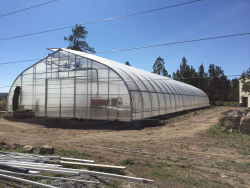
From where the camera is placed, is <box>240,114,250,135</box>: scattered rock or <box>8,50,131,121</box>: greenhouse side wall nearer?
<box>240,114,250,135</box>: scattered rock

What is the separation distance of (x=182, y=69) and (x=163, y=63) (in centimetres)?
Result: 707

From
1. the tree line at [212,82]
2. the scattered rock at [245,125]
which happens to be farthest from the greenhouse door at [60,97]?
the tree line at [212,82]

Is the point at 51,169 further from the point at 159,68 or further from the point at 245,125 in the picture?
the point at 159,68

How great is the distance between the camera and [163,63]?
65062 mm

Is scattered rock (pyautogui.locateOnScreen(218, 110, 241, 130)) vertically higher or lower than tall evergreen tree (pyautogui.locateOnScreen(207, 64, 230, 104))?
lower

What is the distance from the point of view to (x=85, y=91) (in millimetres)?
19172

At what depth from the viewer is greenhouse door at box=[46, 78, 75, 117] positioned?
65.8 ft

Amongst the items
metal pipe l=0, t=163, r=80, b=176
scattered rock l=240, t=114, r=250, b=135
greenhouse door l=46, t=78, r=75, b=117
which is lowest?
metal pipe l=0, t=163, r=80, b=176

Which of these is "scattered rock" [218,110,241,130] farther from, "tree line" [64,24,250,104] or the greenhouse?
"tree line" [64,24,250,104]

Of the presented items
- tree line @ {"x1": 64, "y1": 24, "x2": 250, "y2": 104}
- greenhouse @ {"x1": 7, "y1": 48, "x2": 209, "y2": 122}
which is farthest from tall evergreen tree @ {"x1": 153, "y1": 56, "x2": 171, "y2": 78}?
greenhouse @ {"x1": 7, "y1": 48, "x2": 209, "y2": 122}

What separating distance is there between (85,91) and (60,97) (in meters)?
3.24

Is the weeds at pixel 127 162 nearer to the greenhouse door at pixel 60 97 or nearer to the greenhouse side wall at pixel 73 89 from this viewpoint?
the greenhouse side wall at pixel 73 89

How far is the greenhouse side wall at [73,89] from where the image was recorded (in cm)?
1753

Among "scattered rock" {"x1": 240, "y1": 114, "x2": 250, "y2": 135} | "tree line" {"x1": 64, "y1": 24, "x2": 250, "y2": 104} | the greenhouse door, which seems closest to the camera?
"scattered rock" {"x1": 240, "y1": 114, "x2": 250, "y2": 135}
